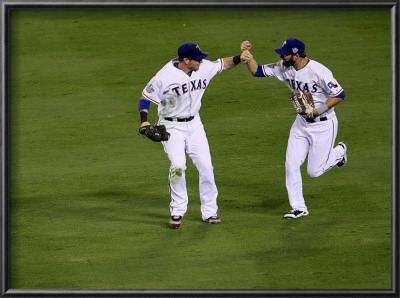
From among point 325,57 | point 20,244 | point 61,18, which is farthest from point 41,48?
point 20,244

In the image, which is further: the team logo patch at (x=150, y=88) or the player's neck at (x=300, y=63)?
the player's neck at (x=300, y=63)

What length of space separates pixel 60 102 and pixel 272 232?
544 cm

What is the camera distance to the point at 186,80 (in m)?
10.9

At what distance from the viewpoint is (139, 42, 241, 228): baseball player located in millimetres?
10812

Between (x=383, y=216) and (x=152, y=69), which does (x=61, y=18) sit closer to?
(x=152, y=69)

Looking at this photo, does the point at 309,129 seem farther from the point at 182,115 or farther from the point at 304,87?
the point at 182,115

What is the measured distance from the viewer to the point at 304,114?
11.1 metres

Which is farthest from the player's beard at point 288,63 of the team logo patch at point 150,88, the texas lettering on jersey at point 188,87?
the team logo patch at point 150,88

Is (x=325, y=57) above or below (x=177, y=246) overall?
above

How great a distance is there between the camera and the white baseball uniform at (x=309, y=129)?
11133mm

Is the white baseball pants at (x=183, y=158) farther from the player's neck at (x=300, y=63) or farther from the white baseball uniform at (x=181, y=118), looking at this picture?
the player's neck at (x=300, y=63)

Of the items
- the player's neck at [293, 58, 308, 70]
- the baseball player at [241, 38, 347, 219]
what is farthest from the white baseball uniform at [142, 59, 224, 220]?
the player's neck at [293, 58, 308, 70]

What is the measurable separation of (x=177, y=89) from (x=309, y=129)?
59.0 inches

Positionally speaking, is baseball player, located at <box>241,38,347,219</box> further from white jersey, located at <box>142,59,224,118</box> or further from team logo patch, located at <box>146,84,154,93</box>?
team logo patch, located at <box>146,84,154,93</box>
